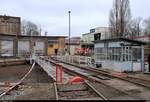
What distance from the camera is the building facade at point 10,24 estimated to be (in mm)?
96250

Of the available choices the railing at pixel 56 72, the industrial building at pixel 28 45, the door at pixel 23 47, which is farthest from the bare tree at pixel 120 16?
the door at pixel 23 47

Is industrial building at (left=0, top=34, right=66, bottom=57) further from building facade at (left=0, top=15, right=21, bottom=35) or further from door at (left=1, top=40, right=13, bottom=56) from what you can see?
building facade at (left=0, top=15, right=21, bottom=35)

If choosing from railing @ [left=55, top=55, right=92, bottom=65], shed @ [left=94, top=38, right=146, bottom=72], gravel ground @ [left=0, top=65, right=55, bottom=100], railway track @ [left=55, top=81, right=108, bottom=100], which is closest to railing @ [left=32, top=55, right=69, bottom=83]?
gravel ground @ [left=0, top=65, right=55, bottom=100]

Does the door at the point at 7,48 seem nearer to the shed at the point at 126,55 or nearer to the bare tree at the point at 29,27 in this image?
the shed at the point at 126,55

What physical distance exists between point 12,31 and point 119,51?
233 feet

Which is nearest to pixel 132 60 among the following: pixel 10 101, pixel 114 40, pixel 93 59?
pixel 114 40

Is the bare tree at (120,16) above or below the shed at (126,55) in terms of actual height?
above

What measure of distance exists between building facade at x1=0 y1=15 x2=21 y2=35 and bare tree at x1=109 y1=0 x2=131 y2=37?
4776 cm

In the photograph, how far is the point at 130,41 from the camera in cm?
3027

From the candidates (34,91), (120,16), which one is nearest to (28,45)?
(120,16)

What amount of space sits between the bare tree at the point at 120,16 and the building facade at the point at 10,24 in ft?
157

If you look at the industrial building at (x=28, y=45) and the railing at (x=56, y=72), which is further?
the industrial building at (x=28, y=45)

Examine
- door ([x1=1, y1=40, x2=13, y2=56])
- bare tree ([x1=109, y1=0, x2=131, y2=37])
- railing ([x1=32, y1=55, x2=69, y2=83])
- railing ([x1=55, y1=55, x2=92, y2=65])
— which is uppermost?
bare tree ([x1=109, y1=0, x2=131, y2=37])

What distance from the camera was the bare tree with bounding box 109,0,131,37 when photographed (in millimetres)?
53281
